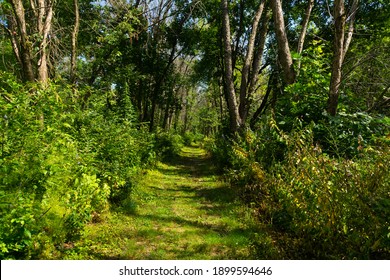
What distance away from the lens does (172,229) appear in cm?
589

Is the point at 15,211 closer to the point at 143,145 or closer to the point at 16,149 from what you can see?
the point at 16,149

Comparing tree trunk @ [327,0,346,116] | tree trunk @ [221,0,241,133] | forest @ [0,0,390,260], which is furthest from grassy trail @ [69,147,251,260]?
tree trunk @ [221,0,241,133]

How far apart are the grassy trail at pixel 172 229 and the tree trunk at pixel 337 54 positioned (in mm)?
3016

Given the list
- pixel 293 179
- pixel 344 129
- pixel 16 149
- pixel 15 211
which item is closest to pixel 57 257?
pixel 15 211

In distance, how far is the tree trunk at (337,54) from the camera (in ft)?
19.3

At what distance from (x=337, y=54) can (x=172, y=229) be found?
483 centimetres

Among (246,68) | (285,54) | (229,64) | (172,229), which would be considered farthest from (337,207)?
(246,68)

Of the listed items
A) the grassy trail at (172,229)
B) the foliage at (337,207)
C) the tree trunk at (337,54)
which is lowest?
the grassy trail at (172,229)

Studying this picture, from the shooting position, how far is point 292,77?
723 centimetres

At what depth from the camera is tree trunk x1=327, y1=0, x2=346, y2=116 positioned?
5887mm

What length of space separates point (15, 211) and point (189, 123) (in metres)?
51.8

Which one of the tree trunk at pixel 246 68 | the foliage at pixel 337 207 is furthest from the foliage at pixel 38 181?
the tree trunk at pixel 246 68

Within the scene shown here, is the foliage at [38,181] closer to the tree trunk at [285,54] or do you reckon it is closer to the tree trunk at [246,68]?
the tree trunk at [285,54]

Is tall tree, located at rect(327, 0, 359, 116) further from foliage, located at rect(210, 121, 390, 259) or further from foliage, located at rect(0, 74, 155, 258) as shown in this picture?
foliage, located at rect(0, 74, 155, 258)
